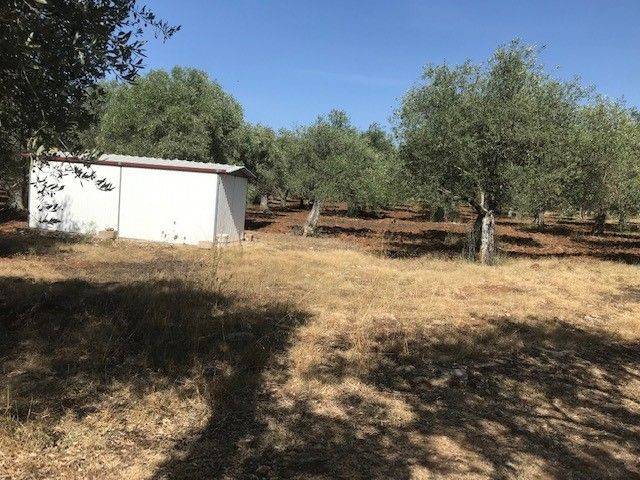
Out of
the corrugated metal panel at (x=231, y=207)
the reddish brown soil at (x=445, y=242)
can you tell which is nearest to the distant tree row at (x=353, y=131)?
the reddish brown soil at (x=445, y=242)

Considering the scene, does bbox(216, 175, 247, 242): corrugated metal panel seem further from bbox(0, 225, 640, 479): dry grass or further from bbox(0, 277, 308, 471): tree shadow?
bbox(0, 277, 308, 471): tree shadow

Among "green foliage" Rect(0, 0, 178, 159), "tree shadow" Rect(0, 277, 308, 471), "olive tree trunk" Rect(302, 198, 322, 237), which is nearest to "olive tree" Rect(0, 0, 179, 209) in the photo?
"green foliage" Rect(0, 0, 178, 159)

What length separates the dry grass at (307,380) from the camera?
4465 millimetres

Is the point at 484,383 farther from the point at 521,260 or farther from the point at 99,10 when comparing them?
the point at 521,260

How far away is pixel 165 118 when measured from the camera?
2569 centimetres

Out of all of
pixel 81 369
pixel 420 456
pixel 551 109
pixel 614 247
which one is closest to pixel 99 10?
pixel 81 369

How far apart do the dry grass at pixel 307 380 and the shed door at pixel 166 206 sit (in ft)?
25.3

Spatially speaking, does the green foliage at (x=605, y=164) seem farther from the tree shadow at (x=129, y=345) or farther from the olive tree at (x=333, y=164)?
the tree shadow at (x=129, y=345)

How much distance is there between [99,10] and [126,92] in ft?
77.5

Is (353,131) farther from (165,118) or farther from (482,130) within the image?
(482,130)

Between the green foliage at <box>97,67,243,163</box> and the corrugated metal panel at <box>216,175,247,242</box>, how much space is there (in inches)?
197

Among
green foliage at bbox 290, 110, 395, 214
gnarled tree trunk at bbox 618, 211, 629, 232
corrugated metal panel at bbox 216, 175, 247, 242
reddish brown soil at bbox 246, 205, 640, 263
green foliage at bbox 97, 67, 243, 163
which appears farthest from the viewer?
green foliage at bbox 290, 110, 395, 214

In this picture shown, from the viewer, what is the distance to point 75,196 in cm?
2083

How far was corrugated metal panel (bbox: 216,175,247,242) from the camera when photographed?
2055 cm
